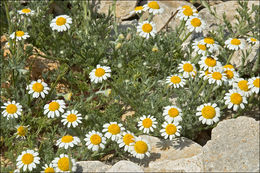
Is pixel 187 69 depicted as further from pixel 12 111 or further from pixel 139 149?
pixel 12 111

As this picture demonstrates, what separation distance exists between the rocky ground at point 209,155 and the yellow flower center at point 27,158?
532 millimetres

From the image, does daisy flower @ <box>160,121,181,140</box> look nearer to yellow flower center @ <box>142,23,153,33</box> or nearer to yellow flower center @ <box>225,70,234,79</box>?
yellow flower center @ <box>225,70,234,79</box>

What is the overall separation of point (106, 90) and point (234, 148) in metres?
1.67

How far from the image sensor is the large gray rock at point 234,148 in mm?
3816

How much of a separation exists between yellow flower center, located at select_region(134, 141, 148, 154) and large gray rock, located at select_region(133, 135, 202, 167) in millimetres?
303

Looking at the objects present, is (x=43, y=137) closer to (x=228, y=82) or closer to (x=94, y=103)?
(x=94, y=103)

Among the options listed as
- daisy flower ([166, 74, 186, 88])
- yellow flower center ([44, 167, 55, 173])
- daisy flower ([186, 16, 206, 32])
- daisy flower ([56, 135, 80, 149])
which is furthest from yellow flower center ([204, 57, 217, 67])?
yellow flower center ([44, 167, 55, 173])

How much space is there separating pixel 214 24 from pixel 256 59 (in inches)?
48.7

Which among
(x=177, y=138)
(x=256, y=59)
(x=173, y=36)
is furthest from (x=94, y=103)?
(x=256, y=59)

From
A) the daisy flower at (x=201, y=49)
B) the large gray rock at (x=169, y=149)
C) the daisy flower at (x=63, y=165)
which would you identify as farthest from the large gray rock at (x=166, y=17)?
the daisy flower at (x=63, y=165)

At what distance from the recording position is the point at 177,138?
4.61 meters

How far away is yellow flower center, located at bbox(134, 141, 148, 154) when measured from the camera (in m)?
A: 4.06

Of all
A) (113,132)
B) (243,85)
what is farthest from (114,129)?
(243,85)

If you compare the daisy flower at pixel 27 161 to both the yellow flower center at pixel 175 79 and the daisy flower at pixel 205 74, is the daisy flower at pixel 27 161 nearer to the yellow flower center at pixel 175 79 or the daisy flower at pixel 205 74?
the yellow flower center at pixel 175 79
